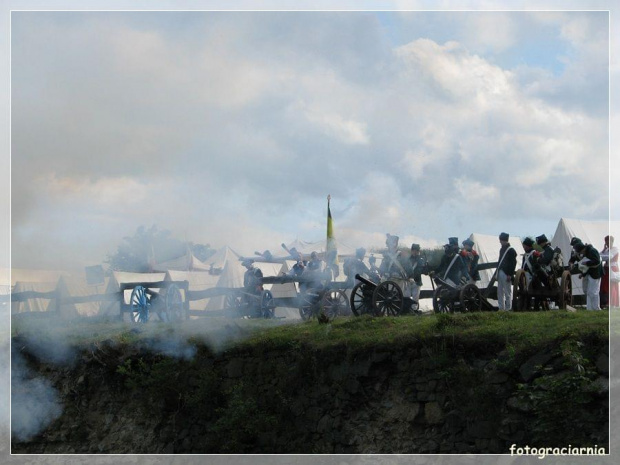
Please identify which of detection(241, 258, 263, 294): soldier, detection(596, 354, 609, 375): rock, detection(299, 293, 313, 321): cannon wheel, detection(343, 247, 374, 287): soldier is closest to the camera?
detection(596, 354, 609, 375): rock

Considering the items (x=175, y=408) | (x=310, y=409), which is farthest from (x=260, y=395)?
(x=175, y=408)

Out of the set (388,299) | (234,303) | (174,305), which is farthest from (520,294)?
(174,305)

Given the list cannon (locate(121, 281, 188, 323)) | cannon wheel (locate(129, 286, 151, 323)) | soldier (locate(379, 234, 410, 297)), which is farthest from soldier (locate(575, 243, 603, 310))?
cannon wheel (locate(129, 286, 151, 323))

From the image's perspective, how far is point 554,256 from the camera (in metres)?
15.9

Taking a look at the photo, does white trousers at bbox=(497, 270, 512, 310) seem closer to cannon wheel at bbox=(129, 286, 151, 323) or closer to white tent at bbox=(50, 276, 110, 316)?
cannon wheel at bbox=(129, 286, 151, 323)

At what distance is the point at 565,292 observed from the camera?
50.1ft

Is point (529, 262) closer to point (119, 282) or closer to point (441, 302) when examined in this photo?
point (441, 302)

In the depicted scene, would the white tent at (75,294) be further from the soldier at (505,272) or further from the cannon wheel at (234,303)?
the soldier at (505,272)

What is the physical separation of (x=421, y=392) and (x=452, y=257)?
3.43 metres

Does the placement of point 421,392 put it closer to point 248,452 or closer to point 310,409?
point 310,409

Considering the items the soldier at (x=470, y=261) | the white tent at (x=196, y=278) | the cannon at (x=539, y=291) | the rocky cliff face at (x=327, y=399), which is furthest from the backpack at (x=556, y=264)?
the white tent at (x=196, y=278)

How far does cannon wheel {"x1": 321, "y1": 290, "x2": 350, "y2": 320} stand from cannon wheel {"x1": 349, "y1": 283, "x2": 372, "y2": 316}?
1420 mm

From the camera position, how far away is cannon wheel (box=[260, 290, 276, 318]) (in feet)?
63.4

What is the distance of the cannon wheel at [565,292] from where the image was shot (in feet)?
49.6
